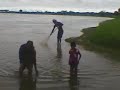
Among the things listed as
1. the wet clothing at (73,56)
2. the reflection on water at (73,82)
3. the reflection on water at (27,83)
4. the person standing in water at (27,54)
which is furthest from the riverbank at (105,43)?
the person standing in water at (27,54)

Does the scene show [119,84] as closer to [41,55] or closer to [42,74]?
[42,74]

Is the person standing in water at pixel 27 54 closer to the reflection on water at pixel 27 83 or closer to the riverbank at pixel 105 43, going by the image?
the reflection on water at pixel 27 83

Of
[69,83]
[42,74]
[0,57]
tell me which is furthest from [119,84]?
[0,57]

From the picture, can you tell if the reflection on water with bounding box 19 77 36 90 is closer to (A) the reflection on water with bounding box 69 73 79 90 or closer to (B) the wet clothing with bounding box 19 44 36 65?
(B) the wet clothing with bounding box 19 44 36 65

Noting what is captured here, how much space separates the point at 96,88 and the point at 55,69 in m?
4.55

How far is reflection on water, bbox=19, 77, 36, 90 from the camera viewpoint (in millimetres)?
14444

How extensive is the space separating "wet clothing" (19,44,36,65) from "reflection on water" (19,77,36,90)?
0.74 m

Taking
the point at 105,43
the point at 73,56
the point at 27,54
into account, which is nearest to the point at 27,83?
the point at 27,54

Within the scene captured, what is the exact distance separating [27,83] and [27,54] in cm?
117

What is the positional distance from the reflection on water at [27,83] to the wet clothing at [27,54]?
737 mm

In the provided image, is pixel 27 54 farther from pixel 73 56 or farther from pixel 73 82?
pixel 73 82

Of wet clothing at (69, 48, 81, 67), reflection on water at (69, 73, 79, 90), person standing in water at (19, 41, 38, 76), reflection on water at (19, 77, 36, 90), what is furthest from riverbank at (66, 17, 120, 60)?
person standing in water at (19, 41, 38, 76)

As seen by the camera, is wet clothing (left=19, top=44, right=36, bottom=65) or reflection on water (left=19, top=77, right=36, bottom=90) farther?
wet clothing (left=19, top=44, right=36, bottom=65)

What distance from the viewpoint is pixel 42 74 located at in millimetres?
17188
